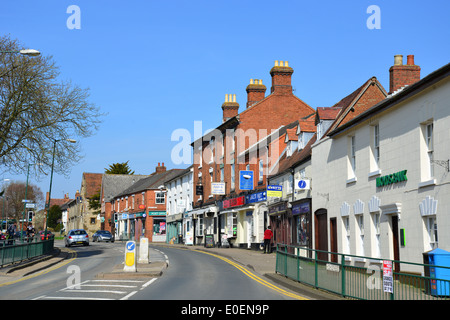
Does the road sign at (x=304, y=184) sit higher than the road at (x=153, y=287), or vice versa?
the road sign at (x=304, y=184)

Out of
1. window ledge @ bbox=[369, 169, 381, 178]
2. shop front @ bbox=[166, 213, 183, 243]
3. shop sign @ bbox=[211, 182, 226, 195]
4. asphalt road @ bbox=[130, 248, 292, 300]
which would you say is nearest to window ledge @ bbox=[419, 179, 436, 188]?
window ledge @ bbox=[369, 169, 381, 178]

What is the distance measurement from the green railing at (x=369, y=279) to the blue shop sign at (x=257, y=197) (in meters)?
18.9

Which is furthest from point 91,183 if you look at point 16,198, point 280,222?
point 280,222

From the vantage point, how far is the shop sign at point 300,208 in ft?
94.9

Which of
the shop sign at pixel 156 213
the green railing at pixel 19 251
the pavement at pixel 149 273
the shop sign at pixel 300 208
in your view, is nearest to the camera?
the pavement at pixel 149 273

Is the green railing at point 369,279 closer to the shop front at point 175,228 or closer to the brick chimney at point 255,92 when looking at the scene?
the brick chimney at point 255,92

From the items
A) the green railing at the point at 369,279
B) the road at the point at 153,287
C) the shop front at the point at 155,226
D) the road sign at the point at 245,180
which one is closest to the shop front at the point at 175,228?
the shop front at the point at 155,226

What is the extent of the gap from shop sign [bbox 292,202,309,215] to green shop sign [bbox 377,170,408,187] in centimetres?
953

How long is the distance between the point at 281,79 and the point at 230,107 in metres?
8.99

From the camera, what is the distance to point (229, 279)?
19.1 meters

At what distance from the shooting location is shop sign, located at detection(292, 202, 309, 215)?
28.9m

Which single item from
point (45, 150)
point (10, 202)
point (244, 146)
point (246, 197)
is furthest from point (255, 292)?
point (10, 202)

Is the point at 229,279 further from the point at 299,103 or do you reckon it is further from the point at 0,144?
the point at 299,103

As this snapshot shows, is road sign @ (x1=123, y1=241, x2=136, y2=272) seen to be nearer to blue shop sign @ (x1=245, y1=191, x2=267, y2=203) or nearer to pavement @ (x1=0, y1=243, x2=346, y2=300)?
pavement @ (x1=0, y1=243, x2=346, y2=300)
